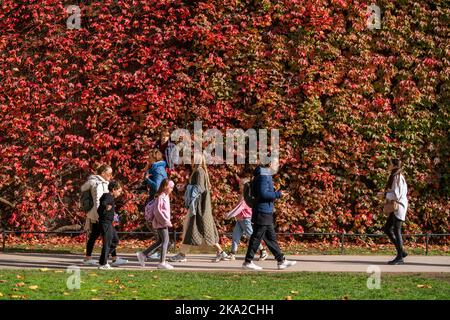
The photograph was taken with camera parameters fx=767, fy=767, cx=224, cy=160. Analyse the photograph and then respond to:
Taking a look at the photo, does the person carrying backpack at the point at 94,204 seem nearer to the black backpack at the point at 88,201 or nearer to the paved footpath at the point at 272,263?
the black backpack at the point at 88,201

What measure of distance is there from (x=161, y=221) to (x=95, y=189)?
103 centimetres

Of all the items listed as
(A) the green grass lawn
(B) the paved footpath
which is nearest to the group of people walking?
(B) the paved footpath

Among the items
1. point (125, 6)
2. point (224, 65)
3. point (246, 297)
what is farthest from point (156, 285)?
point (125, 6)

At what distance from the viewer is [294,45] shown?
13828 mm

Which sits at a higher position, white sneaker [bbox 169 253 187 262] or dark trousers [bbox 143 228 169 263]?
dark trousers [bbox 143 228 169 263]

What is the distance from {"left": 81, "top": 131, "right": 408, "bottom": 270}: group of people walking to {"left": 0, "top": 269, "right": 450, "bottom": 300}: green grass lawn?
57cm

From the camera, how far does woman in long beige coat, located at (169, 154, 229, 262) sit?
36.5 feet

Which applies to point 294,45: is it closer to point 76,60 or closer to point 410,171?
point 410,171

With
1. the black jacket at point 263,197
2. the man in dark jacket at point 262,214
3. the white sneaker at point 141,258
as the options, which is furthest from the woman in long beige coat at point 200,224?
the black jacket at point 263,197

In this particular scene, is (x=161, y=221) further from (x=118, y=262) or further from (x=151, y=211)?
(x=118, y=262)

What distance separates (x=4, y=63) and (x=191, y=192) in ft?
16.4

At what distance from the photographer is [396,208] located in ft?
36.4

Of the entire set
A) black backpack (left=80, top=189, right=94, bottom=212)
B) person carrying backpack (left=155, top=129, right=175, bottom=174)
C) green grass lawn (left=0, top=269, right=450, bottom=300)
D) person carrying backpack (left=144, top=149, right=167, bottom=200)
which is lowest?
green grass lawn (left=0, top=269, right=450, bottom=300)

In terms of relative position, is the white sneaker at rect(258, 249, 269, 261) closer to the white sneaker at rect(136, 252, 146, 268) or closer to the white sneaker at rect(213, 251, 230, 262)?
the white sneaker at rect(213, 251, 230, 262)
